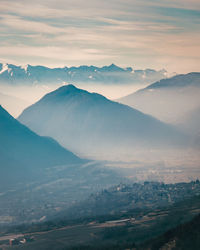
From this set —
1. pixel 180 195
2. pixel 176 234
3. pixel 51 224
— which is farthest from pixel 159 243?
pixel 180 195

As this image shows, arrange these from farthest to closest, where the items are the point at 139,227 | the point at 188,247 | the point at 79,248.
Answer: the point at 139,227 < the point at 79,248 < the point at 188,247

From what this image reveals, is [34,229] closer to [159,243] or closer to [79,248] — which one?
[79,248]

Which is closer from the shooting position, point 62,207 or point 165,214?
point 165,214

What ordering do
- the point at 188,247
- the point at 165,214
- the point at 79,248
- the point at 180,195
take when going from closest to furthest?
the point at 188,247 < the point at 79,248 < the point at 165,214 < the point at 180,195

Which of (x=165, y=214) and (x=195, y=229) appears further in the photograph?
(x=165, y=214)

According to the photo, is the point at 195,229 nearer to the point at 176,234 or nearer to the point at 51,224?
the point at 176,234

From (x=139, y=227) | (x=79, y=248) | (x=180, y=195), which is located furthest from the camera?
(x=180, y=195)

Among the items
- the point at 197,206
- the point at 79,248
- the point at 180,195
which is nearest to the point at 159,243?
the point at 79,248

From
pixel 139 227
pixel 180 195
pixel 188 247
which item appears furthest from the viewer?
pixel 180 195
